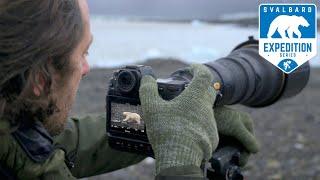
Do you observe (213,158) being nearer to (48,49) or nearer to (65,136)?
(65,136)

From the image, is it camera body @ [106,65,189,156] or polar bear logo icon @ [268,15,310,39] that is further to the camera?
polar bear logo icon @ [268,15,310,39]

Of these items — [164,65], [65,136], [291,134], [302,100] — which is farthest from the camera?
[164,65]

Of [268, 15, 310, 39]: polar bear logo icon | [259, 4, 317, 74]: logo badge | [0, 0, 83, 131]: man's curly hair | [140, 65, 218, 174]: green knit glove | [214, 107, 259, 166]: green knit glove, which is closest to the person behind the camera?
[0, 0, 83, 131]: man's curly hair

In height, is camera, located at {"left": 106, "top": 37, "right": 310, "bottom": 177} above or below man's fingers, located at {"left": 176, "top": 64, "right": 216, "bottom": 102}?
below

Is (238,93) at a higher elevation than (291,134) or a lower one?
higher

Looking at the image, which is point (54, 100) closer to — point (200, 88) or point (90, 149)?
point (200, 88)

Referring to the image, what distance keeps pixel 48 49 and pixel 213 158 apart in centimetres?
60

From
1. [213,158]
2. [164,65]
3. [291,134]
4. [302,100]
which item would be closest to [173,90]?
[213,158]

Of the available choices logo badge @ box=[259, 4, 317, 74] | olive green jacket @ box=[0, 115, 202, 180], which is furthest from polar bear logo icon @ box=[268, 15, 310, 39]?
olive green jacket @ box=[0, 115, 202, 180]

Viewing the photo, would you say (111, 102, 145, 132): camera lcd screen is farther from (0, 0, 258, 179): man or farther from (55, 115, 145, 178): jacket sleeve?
(55, 115, 145, 178): jacket sleeve

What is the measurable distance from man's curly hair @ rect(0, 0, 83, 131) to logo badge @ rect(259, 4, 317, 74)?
0.95 metres

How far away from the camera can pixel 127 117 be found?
4.87ft

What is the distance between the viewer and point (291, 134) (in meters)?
4.88

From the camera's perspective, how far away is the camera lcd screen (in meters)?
1.46
